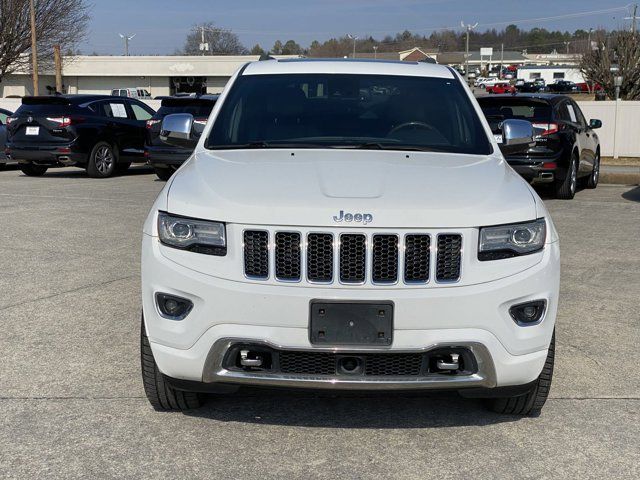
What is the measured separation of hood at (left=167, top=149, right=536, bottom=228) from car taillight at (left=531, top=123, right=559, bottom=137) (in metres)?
8.94

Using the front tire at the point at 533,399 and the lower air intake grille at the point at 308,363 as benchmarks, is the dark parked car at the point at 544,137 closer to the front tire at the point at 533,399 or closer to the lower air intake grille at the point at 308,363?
the front tire at the point at 533,399

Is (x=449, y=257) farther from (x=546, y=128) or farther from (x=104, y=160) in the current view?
(x=104, y=160)

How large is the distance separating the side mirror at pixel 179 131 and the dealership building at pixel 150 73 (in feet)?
215

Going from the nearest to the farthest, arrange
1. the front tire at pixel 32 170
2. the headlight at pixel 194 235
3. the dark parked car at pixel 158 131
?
the headlight at pixel 194 235 < the dark parked car at pixel 158 131 < the front tire at pixel 32 170

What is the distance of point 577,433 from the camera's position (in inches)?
163

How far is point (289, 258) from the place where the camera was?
3.72 meters

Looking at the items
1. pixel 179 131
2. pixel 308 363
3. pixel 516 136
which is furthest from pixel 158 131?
pixel 308 363

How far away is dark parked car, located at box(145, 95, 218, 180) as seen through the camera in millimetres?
15867

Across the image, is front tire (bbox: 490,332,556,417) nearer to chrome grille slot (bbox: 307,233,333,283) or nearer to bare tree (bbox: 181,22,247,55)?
chrome grille slot (bbox: 307,233,333,283)

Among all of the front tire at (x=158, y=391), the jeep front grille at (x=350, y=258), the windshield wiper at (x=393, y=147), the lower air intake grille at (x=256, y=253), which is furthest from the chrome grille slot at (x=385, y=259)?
the windshield wiper at (x=393, y=147)

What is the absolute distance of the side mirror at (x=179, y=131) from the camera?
554 cm

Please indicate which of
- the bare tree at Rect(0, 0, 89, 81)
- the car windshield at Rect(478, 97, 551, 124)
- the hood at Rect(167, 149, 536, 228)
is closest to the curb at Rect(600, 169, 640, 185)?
the car windshield at Rect(478, 97, 551, 124)

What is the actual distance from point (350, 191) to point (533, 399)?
1352 millimetres

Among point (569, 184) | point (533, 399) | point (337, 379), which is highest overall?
point (337, 379)
